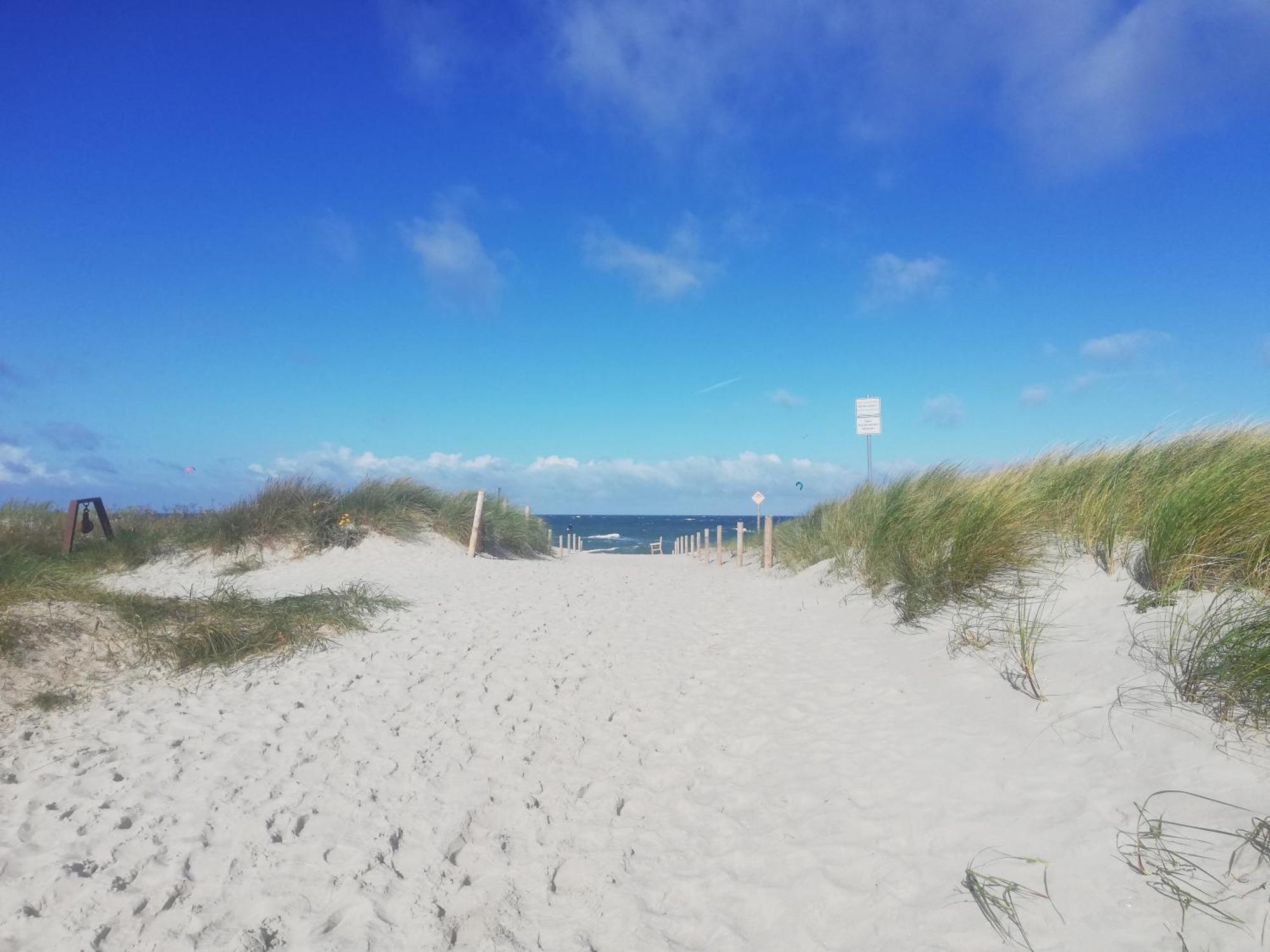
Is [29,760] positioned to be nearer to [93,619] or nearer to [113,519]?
[93,619]

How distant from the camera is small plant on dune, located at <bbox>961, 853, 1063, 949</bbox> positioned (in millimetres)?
2518

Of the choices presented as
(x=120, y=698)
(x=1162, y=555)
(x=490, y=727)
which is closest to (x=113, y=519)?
(x=120, y=698)

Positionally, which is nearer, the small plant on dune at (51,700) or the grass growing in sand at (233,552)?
the small plant on dune at (51,700)

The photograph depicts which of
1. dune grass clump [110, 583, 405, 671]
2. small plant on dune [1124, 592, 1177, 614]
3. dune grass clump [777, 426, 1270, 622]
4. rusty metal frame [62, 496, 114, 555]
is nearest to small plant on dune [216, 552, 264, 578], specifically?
rusty metal frame [62, 496, 114, 555]

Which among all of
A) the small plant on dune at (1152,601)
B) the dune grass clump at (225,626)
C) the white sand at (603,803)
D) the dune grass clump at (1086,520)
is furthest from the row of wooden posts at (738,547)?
the small plant on dune at (1152,601)

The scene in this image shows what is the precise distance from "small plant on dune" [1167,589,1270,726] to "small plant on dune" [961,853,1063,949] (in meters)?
1.39

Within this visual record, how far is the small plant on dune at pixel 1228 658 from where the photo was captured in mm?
3109

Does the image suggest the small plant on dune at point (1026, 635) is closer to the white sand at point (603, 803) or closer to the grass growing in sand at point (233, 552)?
the white sand at point (603, 803)

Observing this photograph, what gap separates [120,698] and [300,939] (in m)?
3.30

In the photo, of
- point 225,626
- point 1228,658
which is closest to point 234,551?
point 225,626

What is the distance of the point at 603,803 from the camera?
4.10m

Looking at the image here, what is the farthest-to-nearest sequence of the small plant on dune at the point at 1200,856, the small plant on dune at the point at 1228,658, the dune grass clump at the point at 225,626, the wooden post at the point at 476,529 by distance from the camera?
the wooden post at the point at 476,529
the dune grass clump at the point at 225,626
the small plant on dune at the point at 1228,658
the small plant on dune at the point at 1200,856

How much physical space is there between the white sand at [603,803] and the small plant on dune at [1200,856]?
51mm

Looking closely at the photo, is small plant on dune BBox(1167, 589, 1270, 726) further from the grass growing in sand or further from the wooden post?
the wooden post
